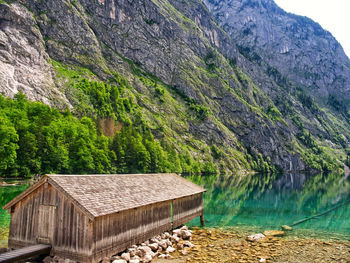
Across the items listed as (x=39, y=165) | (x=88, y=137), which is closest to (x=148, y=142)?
(x=88, y=137)

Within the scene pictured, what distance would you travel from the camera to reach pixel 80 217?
1811cm

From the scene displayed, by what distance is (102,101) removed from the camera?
443 ft

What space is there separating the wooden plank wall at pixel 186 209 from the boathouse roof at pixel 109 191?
1.05 m

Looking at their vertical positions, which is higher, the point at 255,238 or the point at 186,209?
the point at 186,209

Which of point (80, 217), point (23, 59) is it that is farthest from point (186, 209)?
point (23, 59)

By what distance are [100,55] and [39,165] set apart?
10992 cm

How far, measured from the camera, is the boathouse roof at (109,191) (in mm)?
18750

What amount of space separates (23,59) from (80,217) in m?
120

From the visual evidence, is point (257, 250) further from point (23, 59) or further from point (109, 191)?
point (23, 59)

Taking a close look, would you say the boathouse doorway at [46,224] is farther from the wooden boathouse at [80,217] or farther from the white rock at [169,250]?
the white rock at [169,250]

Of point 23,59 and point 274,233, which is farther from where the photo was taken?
point 23,59

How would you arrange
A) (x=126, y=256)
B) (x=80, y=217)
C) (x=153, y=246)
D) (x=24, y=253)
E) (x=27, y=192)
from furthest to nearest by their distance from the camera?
(x=153, y=246) → (x=126, y=256) → (x=27, y=192) → (x=80, y=217) → (x=24, y=253)

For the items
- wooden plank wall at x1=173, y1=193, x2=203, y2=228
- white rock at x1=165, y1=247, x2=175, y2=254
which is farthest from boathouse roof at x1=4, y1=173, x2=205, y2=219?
white rock at x1=165, y1=247, x2=175, y2=254

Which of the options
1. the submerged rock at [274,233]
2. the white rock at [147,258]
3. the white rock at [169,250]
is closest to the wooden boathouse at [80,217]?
the white rock at [147,258]
